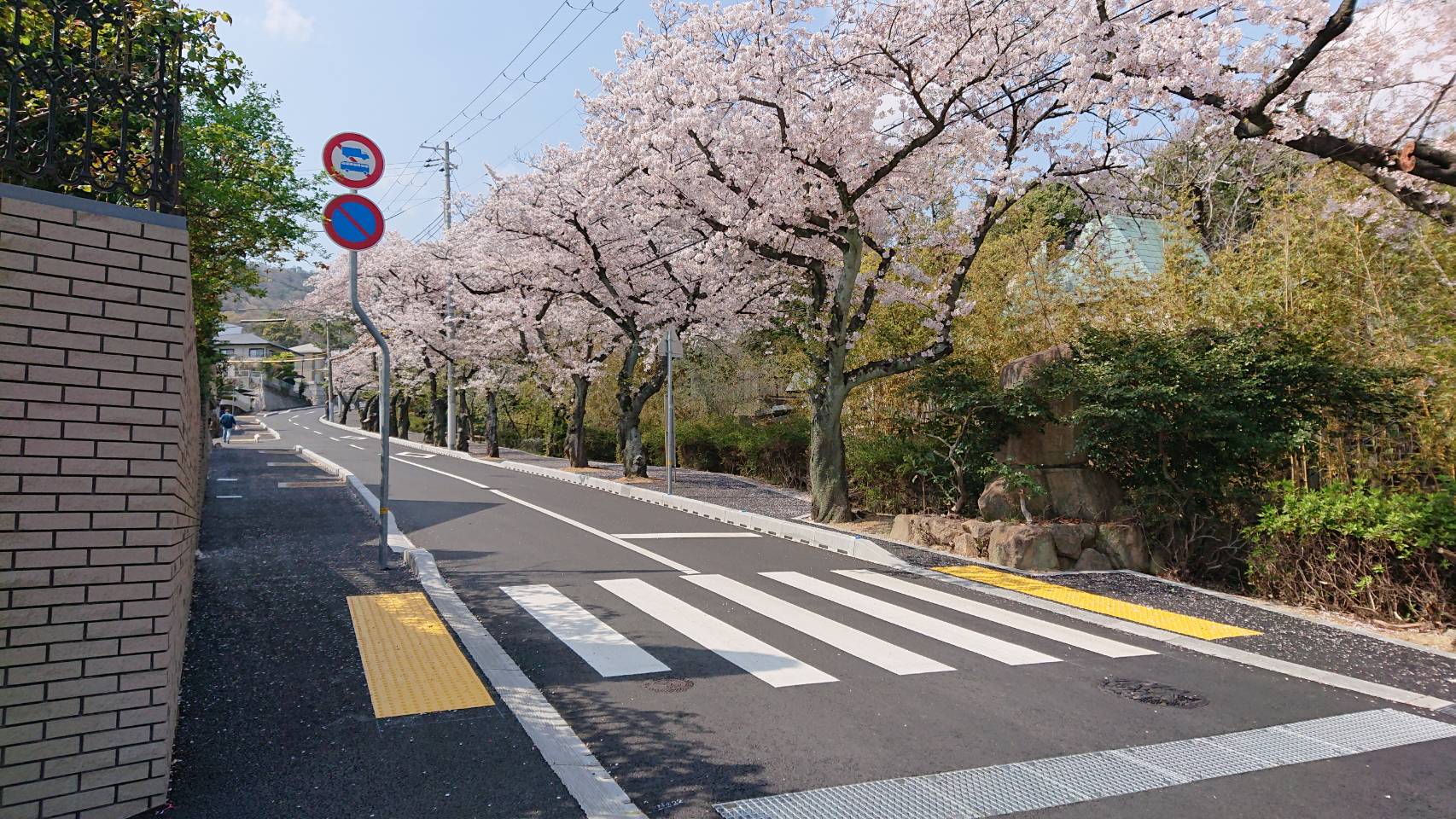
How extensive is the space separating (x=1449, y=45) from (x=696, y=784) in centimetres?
938

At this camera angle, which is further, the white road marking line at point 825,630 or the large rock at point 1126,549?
the large rock at point 1126,549

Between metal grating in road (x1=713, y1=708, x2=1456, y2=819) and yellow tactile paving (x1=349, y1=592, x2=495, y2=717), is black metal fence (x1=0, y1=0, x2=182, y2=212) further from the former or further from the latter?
metal grating in road (x1=713, y1=708, x2=1456, y2=819)

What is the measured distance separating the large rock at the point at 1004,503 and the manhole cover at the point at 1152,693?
5.18 metres

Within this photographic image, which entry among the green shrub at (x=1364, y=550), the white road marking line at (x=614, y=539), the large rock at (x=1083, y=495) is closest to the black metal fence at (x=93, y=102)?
the white road marking line at (x=614, y=539)

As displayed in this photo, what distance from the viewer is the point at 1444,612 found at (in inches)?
274

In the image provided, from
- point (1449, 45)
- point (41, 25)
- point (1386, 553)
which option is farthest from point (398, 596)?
point (1449, 45)

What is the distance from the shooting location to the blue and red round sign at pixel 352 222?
7.71 meters

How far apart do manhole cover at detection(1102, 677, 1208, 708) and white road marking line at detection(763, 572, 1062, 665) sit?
58 cm

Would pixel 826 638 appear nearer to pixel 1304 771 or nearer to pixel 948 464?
pixel 1304 771

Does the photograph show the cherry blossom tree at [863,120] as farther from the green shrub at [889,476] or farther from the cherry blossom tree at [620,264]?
the cherry blossom tree at [620,264]

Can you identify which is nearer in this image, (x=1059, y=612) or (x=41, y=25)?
(x=41, y=25)

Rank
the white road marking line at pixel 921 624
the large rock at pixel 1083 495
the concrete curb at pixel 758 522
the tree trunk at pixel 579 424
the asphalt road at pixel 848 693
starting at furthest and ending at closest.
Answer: the tree trunk at pixel 579 424 < the concrete curb at pixel 758 522 < the large rock at pixel 1083 495 < the white road marking line at pixel 921 624 < the asphalt road at pixel 848 693

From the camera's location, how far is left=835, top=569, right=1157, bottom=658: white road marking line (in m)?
6.53

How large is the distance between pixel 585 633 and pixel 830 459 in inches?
289
